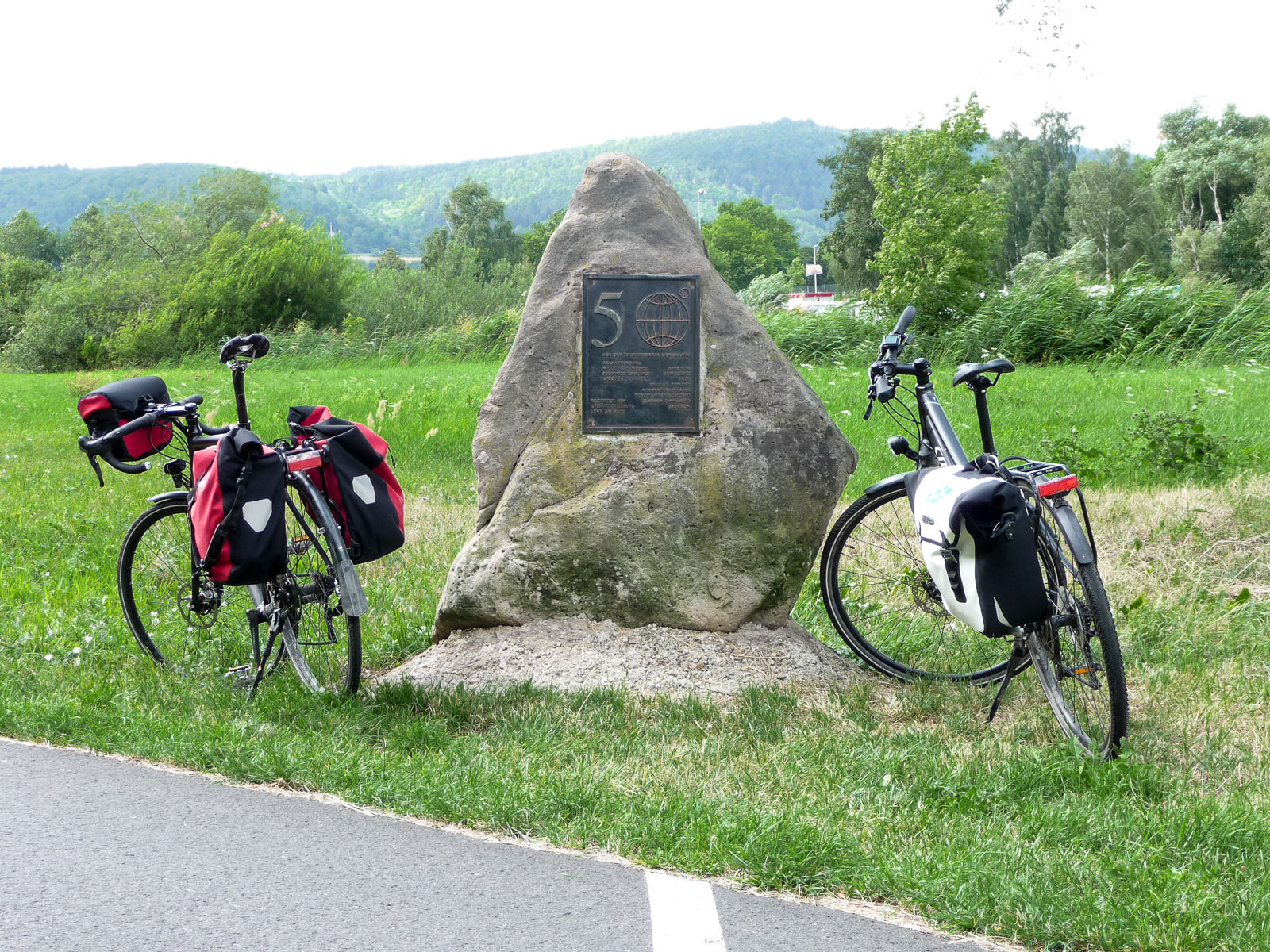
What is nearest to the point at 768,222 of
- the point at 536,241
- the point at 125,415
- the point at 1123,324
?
the point at 536,241

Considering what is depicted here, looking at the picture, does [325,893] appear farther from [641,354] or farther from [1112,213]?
[1112,213]

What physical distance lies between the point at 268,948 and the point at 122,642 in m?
3.06

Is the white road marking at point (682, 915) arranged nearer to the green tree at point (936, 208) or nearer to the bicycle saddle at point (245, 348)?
the bicycle saddle at point (245, 348)

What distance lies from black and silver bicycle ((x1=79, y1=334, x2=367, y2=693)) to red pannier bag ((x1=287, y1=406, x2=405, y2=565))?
6 cm

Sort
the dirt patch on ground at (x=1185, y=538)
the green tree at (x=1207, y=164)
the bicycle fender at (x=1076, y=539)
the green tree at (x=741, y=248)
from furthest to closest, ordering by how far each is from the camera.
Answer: the green tree at (x=741, y=248), the green tree at (x=1207, y=164), the dirt patch on ground at (x=1185, y=538), the bicycle fender at (x=1076, y=539)

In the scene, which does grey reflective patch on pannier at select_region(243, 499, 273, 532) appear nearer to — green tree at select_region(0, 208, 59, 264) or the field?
the field

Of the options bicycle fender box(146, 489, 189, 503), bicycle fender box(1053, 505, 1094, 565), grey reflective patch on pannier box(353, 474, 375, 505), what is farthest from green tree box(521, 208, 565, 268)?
bicycle fender box(1053, 505, 1094, 565)

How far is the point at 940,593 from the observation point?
12.7 feet

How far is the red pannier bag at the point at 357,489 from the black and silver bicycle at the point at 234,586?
60mm

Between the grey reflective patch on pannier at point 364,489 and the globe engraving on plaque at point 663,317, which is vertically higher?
the globe engraving on plaque at point 663,317

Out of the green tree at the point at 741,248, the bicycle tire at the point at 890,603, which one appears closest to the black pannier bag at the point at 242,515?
the bicycle tire at the point at 890,603

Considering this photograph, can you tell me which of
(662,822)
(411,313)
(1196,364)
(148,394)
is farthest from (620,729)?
(411,313)

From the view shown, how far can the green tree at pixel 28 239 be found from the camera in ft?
260

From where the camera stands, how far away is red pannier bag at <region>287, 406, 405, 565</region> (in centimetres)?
405
